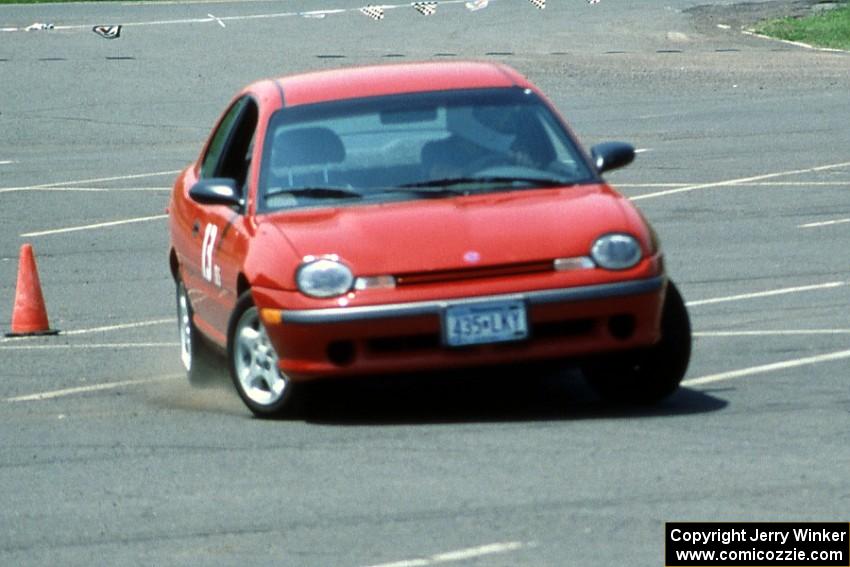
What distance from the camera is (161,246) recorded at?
54.7 feet

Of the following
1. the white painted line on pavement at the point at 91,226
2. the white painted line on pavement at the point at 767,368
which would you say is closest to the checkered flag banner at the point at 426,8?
the white painted line on pavement at the point at 91,226

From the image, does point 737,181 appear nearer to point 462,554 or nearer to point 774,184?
point 774,184

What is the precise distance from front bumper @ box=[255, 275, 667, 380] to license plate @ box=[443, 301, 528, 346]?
27mm

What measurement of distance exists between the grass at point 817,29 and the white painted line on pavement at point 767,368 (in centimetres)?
2563

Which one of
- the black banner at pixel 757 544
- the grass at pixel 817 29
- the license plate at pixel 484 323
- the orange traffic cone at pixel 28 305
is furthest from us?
the grass at pixel 817 29

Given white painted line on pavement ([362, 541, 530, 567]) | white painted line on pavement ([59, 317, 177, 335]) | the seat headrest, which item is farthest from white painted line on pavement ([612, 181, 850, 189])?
white painted line on pavement ([362, 541, 530, 567])

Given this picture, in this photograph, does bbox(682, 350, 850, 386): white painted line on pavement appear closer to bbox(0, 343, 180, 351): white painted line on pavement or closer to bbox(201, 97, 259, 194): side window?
bbox(201, 97, 259, 194): side window

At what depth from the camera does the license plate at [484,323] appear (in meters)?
8.60

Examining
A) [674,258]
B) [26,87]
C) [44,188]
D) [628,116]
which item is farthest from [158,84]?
[674,258]

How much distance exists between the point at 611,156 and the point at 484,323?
1621mm

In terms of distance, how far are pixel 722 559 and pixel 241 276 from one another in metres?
3.49

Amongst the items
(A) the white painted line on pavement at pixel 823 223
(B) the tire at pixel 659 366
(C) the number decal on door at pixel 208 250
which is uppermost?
(C) the number decal on door at pixel 208 250

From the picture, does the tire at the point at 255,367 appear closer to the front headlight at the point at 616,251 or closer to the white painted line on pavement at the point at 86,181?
the front headlight at the point at 616,251

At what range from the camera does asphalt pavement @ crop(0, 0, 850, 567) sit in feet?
22.8
